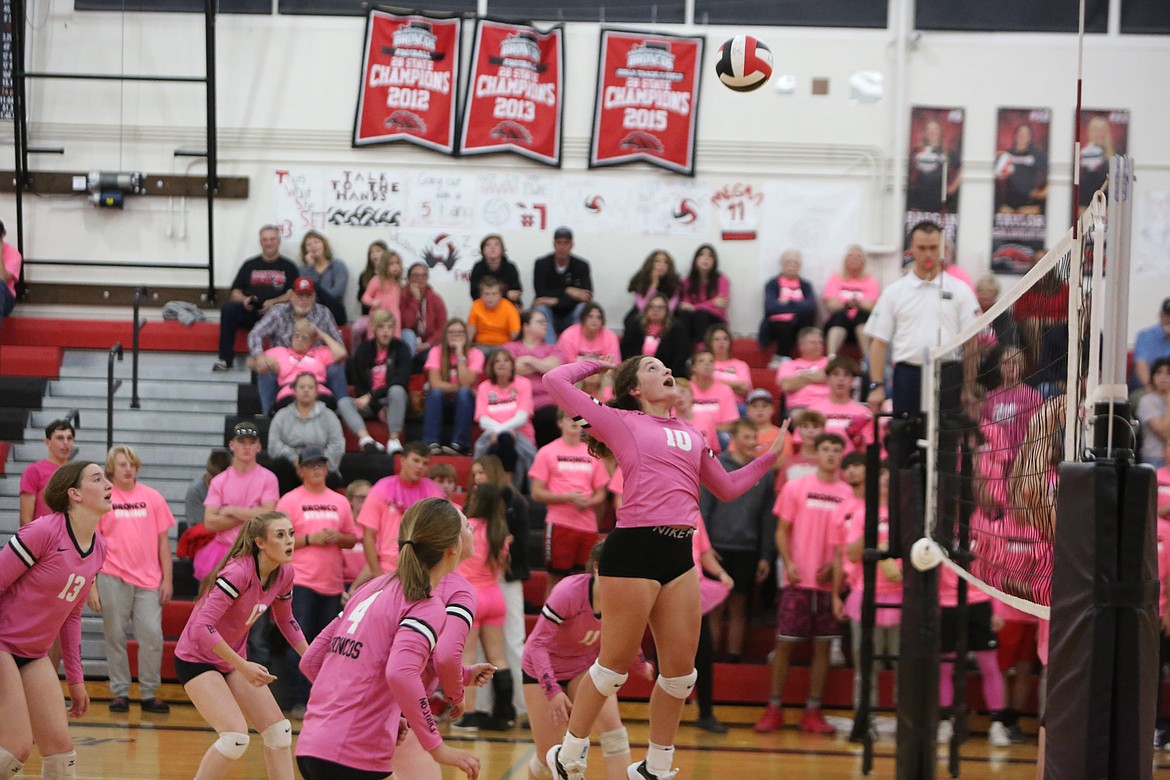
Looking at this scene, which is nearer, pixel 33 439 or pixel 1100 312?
pixel 1100 312

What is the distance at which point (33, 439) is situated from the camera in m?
13.4

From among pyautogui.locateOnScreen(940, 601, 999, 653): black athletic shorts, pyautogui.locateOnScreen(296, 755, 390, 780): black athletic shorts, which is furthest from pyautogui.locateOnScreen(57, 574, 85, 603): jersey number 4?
pyautogui.locateOnScreen(940, 601, 999, 653): black athletic shorts

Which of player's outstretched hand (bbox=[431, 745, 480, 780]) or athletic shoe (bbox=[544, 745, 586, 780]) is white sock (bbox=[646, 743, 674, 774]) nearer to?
athletic shoe (bbox=[544, 745, 586, 780])

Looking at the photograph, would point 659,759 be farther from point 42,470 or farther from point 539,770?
point 42,470

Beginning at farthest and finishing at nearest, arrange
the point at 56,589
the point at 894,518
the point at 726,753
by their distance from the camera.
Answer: the point at 726,753 < the point at 894,518 < the point at 56,589

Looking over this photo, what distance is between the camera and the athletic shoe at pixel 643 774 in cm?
610

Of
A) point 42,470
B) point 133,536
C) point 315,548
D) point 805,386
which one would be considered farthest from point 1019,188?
point 42,470

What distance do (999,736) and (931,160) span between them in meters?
7.75

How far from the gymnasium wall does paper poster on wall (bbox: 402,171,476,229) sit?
0.13m

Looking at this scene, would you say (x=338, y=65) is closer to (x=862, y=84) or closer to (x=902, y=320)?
(x=862, y=84)

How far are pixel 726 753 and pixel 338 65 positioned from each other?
388 inches

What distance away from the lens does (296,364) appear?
12.6 metres

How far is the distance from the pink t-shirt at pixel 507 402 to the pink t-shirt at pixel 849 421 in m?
2.60

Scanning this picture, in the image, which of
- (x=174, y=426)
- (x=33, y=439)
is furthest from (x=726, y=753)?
(x=33, y=439)
